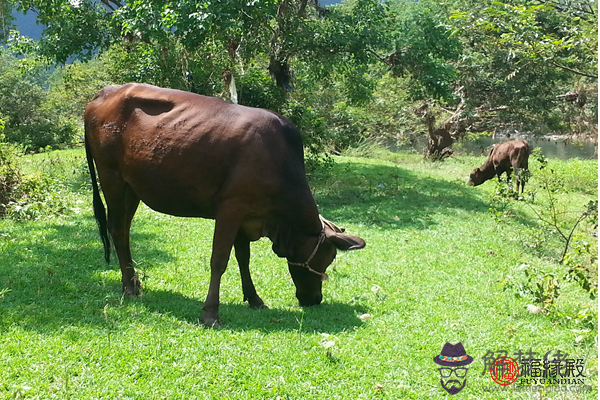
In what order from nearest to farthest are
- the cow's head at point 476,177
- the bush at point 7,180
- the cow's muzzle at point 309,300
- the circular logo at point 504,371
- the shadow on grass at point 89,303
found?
the circular logo at point 504,371, the shadow on grass at point 89,303, the cow's muzzle at point 309,300, the bush at point 7,180, the cow's head at point 476,177

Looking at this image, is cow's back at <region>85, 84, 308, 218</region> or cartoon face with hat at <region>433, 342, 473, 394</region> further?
cow's back at <region>85, 84, 308, 218</region>

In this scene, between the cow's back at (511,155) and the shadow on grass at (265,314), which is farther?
the cow's back at (511,155)

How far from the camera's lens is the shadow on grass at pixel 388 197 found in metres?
12.5

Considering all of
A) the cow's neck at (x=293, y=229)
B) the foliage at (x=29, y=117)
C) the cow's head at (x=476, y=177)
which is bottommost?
the cow's head at (x=476, y=177)

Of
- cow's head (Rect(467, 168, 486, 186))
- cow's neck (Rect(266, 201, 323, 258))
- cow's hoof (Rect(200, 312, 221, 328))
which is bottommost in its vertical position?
cow's head (Rect(467, 168, 486, 186))

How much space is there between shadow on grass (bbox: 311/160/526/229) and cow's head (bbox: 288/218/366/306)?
5.62 metres

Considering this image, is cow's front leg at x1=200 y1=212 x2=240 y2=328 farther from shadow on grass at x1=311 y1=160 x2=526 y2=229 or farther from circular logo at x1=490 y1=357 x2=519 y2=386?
shadow on grass at x1=311 y1=160 x2=526 y2=229

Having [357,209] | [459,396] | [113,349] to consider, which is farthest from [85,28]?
[459,396]

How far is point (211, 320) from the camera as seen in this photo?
17.4 feet

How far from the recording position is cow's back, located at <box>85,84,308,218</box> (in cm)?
545

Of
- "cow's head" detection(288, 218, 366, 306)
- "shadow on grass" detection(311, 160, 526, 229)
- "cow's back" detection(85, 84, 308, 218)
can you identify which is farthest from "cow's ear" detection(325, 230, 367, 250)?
"shadow on grass" detection(311, 160, 526, 229)

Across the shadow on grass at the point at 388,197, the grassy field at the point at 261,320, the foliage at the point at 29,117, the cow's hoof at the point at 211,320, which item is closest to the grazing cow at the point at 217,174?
the cow's hoof at the point at 211,320

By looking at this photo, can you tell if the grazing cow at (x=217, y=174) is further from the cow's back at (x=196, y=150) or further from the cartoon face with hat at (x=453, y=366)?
the cartoon face with hat at (x=453, y=366)

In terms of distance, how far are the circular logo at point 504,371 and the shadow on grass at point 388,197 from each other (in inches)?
267
